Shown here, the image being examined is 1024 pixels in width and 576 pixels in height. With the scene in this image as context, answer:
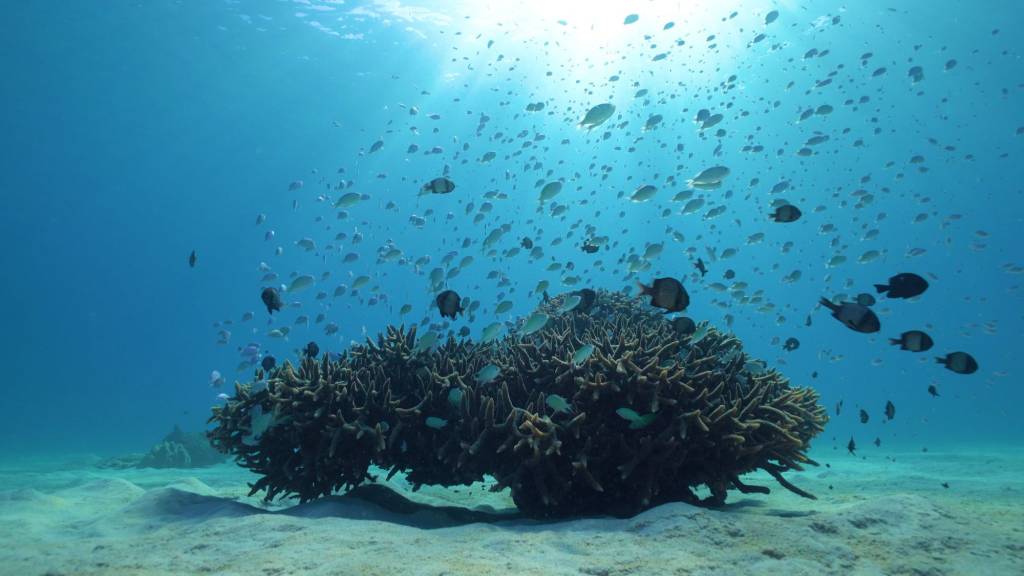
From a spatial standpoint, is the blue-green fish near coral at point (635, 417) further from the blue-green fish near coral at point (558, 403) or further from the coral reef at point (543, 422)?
the blue-green fish near coral at point (558, 403)

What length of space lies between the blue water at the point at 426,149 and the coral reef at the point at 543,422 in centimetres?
775

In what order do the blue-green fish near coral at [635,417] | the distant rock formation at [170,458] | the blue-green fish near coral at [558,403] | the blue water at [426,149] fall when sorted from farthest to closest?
the blue water at [426,149]
the distant rock formation at [170,458]
the blue-green fish near coral at [558,403]
the blue-green fish near coral at [635,417]

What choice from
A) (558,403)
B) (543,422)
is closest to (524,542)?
(543,422)

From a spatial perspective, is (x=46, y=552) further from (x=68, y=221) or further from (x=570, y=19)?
(x=68, y=221)

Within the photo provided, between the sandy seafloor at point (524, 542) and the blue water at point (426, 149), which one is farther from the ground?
the blue water at point (426, 149)

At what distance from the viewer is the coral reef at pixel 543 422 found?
514 cm

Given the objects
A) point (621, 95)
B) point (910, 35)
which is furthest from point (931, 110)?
point (621, 95)

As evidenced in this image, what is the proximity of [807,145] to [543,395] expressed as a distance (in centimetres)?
1645

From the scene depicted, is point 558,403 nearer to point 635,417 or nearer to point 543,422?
point 543,422

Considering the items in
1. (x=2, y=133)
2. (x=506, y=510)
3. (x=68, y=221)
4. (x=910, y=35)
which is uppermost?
(x=68, y=221)

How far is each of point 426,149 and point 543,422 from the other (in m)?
56.5

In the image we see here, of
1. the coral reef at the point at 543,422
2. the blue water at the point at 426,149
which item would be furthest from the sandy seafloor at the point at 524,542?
the blue water at the point at 426,149

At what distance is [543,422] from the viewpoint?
16.9ft

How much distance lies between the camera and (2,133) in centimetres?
5656
